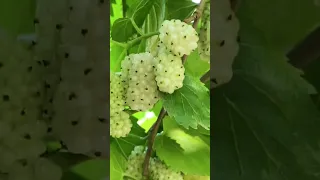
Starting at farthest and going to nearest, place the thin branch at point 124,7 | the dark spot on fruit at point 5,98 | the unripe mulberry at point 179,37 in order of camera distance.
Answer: the thin branch at point 124,7, the unripe mulberry at point 179,37, the dark spot on fruit at point 5,98

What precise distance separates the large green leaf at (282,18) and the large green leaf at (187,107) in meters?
0.19

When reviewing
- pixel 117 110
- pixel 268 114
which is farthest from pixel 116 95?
pixel 268 114

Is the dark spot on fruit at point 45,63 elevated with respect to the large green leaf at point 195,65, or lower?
elevated

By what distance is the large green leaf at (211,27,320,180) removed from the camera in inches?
Answer: 22.8

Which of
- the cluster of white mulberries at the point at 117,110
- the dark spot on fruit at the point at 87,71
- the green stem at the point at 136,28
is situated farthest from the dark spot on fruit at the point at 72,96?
the green stem at the point at 136,28

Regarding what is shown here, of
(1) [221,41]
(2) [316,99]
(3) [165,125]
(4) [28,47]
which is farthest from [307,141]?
(4) [28,47]

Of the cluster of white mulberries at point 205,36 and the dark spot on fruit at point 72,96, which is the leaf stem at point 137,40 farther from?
the dark spot on fruit at point 72,96

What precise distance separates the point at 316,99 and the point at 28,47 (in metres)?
0.40

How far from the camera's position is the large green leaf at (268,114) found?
58cm

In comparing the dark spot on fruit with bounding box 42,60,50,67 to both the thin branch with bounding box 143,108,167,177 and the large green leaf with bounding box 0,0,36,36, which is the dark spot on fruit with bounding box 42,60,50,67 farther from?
the thin branch with bounding box 143,108,167,177

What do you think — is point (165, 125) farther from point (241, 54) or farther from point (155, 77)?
point (241, 54)

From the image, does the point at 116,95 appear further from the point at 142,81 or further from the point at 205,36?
the point at 205,36

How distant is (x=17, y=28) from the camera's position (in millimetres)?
560

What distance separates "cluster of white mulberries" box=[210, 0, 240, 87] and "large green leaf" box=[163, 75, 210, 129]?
0.45 feet
